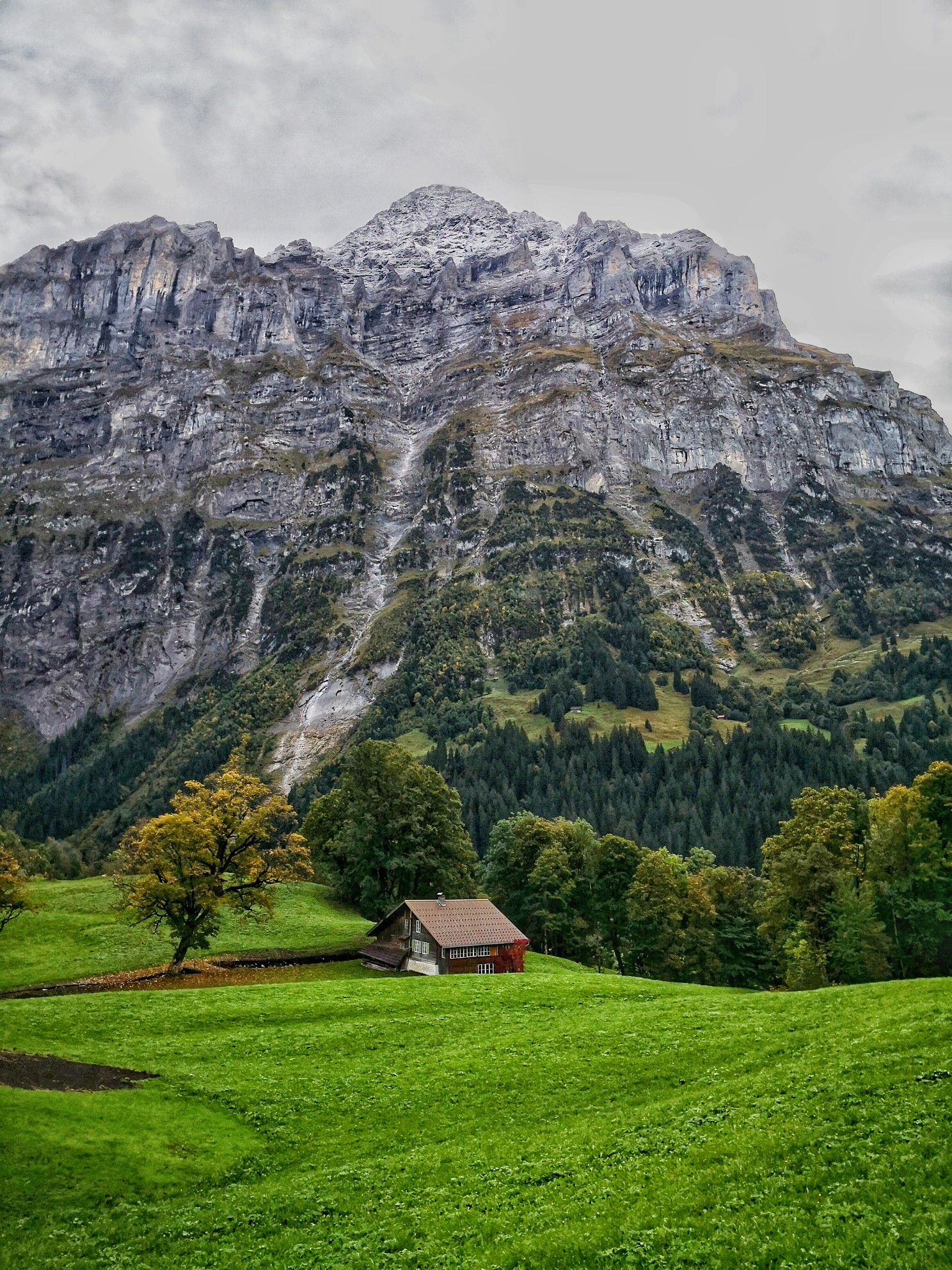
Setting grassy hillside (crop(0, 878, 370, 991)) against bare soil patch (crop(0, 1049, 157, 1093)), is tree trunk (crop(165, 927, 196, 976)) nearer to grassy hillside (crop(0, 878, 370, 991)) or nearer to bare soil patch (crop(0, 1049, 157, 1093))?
grassy hillside (crop(0, 878, 370, 991))

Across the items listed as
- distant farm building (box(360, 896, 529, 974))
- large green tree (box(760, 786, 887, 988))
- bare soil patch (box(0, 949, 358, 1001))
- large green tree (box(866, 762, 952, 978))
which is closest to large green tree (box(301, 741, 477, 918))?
distant farm building (box(360, 896, 529, 974))

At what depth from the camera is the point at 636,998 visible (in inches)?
1864

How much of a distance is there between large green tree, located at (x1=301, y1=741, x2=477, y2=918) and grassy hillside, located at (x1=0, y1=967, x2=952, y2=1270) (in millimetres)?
40840

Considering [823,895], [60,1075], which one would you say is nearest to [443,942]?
[823,895]

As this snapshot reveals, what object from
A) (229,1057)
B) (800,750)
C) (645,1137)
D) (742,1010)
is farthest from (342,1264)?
(800,750)

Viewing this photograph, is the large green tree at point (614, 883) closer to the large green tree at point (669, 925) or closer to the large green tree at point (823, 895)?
the large green tree at point (669, 925)

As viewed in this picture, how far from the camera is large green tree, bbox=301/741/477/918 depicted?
80.1 meters

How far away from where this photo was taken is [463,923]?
64438mm

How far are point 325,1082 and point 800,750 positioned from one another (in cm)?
16422

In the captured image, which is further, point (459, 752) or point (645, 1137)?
point (459, 752)

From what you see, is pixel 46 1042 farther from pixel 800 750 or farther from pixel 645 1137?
pixel 800 750

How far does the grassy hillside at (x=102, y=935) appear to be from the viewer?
55594 mm

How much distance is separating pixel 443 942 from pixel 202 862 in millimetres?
19257

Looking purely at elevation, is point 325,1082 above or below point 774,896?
below
